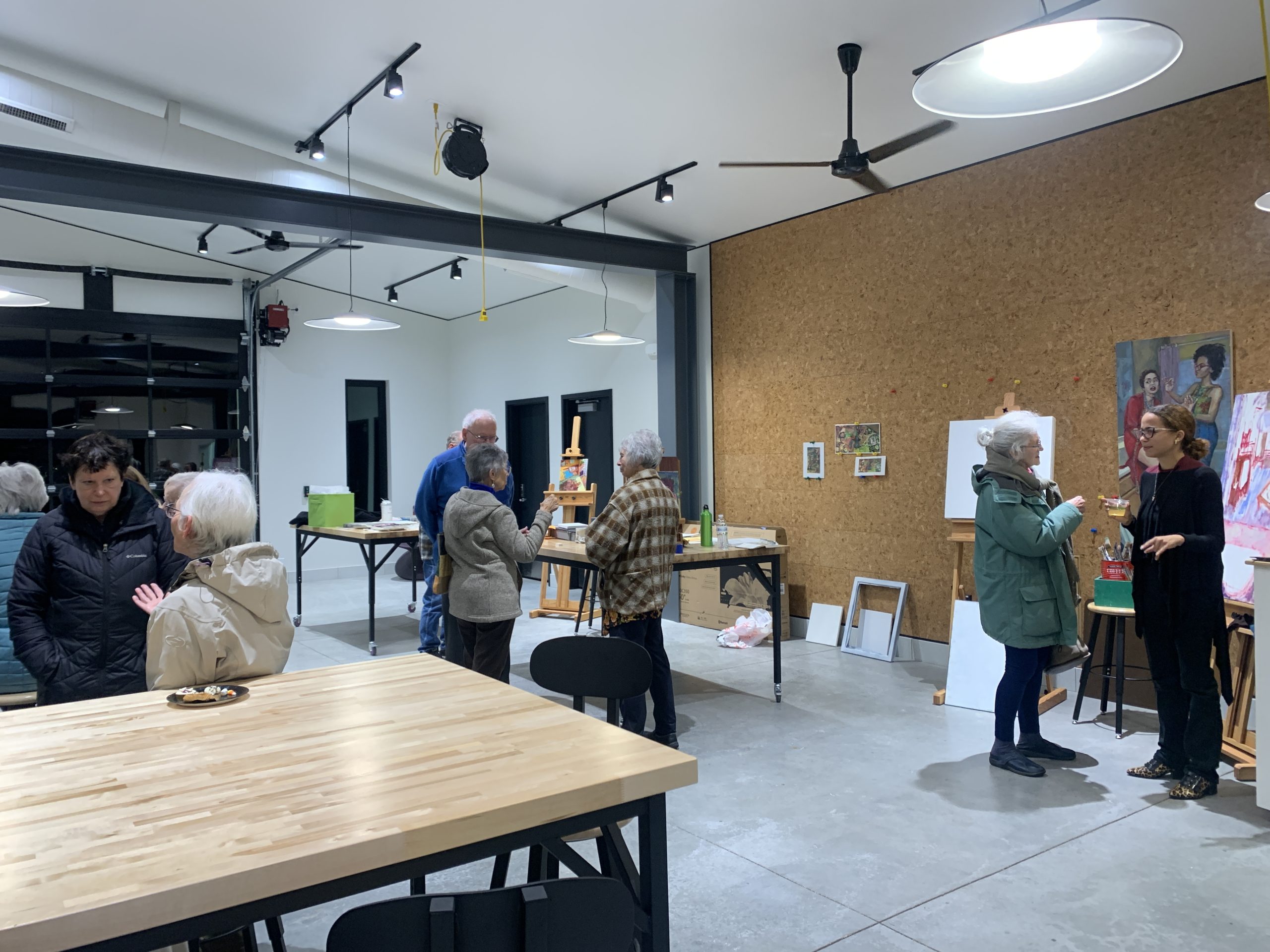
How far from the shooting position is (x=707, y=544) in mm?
5102

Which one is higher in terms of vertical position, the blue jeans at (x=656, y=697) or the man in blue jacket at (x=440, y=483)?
the man in blue jacket at (x=440, y=483)

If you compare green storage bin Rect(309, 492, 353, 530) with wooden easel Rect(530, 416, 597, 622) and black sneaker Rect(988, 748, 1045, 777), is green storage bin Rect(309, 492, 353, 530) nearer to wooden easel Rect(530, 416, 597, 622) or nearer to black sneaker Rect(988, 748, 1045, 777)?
wooden easel Rect(530, 416, 597, 622)

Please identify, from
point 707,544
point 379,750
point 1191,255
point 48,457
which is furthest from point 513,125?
point 48,457

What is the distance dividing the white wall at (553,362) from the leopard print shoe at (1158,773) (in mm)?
5299

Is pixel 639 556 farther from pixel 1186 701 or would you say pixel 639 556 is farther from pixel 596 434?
pixel 596 434

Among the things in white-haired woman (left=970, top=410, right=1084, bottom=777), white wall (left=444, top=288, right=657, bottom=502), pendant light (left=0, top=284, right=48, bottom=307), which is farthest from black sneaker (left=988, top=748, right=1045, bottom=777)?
→ pendant light (left=0, top=284, right=48, bottom=307)

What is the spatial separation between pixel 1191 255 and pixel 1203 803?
9.19 feet

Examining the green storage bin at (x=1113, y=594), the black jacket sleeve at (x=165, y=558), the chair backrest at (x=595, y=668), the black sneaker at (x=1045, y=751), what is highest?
the black jacket sleeve at (x=165, y=558)

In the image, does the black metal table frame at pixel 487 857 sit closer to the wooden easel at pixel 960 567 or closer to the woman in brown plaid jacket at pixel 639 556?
the woman in brown plaid jacket at pixel 639 556

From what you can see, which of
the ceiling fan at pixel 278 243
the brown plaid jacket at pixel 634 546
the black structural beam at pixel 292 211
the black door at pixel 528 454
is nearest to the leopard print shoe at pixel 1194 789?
the brown plaid jacket at pixel 634 546

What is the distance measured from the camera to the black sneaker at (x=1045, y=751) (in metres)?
4.00

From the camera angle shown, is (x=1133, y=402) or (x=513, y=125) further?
(x=513, y=125)

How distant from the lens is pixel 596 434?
9391 millimetres

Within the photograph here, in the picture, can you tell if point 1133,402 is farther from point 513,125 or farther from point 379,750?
point 379,750
